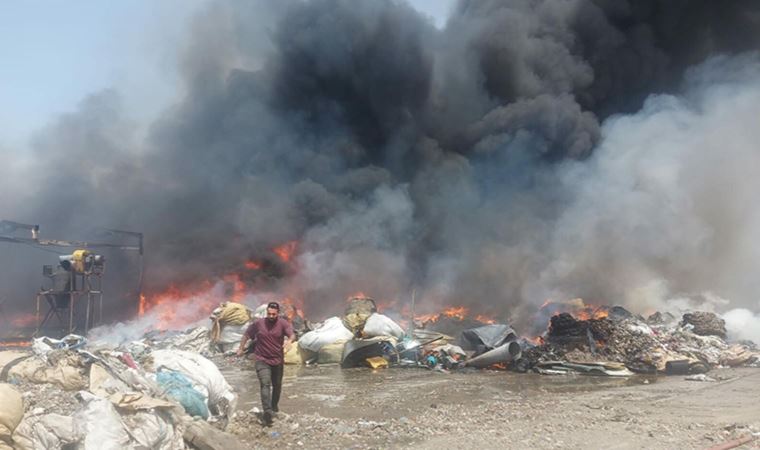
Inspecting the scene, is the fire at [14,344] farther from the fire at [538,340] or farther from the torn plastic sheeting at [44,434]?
the fire at [538,340]

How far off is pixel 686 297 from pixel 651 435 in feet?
51.8

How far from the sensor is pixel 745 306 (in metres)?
18.5

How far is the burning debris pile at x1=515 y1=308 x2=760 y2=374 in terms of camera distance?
10180 millimetres

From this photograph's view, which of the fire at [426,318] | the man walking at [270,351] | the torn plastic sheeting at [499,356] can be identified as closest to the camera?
the man walking at [270,351]

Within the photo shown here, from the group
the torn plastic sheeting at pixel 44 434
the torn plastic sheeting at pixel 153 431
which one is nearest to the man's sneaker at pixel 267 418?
the torn plastic sheeting at pixel 153 431

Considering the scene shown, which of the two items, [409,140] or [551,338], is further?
[409,140]

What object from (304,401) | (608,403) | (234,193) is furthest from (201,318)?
(608,403)

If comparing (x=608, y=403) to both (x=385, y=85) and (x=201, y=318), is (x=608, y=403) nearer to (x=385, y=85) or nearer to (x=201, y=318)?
(x=201, y=318)

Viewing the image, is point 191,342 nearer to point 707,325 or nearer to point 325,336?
point 325,336

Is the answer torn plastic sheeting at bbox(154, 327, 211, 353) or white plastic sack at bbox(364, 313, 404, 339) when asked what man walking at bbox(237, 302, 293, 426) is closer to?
white plastic sack at bbox(364, 313, 404, 339)

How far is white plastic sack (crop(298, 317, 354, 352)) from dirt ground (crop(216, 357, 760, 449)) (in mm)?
1413

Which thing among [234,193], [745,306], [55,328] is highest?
[234,193]

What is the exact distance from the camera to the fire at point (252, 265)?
903 inches

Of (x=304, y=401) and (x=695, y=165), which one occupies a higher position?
(x=695, y=165)
